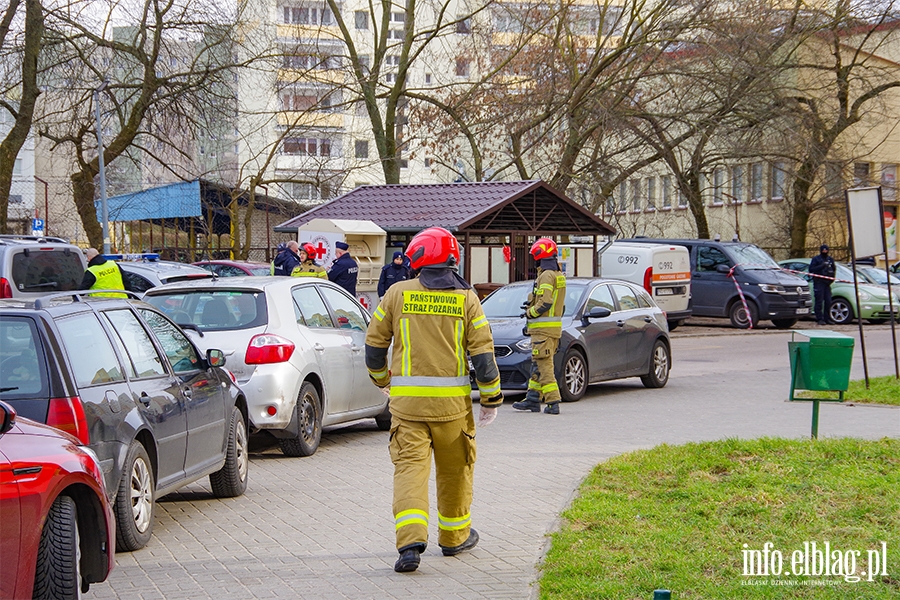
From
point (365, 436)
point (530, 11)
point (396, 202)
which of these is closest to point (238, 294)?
point (365, 436)

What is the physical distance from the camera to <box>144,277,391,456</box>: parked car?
32.9 feet

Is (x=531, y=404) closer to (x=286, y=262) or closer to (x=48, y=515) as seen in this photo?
(x=286, y=262)

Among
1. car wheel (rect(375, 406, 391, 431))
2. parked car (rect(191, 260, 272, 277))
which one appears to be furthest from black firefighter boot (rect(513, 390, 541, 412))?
parked car (rect(191, 260, 272, 277))

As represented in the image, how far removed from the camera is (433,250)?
21.4 ft

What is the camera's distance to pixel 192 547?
22.9 feet

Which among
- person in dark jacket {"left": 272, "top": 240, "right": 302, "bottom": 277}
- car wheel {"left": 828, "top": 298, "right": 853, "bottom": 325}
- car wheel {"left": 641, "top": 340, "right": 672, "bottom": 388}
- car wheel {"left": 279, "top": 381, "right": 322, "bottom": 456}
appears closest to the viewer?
car wheel {"left": 279, "top": 381, "right": 322, "bottom": 456}

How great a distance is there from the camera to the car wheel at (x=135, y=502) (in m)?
6.62

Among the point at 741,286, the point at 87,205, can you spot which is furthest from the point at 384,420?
the point at 87,205

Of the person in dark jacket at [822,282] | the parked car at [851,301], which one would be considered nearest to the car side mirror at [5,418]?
the person in dark jacket at [822,282]

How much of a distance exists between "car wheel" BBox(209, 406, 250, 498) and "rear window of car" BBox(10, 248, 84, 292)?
21.7 ft

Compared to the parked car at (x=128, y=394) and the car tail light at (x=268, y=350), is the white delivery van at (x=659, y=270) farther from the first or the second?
the parked car at (x=128, y=394)

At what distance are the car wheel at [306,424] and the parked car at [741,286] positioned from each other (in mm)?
18570

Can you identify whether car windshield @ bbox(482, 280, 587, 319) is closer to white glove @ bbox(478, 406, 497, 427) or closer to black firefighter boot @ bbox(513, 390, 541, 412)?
black firefighter boot @ bbox(513, 390, 541, 412)

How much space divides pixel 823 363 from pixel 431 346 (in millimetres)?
4353
